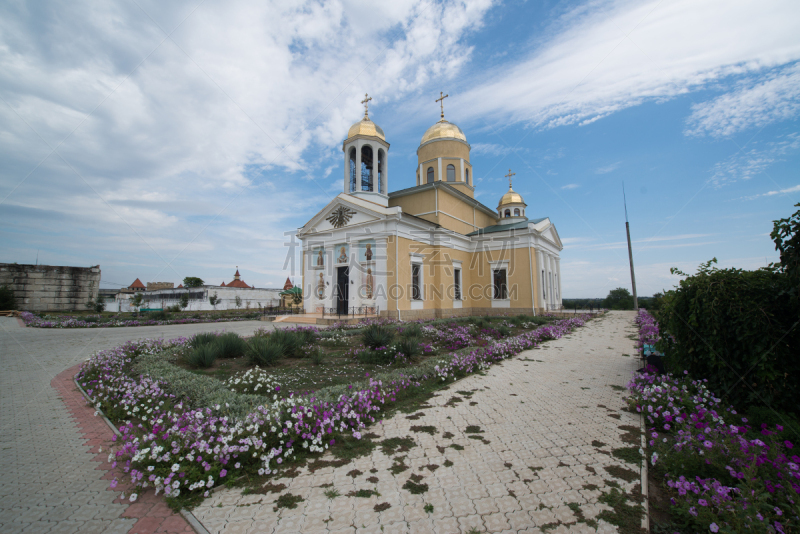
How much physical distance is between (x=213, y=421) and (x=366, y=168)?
19088mm

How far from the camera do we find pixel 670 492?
2.79m

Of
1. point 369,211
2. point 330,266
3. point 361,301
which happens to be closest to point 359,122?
point 369,211

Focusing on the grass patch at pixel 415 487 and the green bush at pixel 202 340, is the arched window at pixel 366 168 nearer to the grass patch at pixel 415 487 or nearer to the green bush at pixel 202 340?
the green bush at pixel 202 340

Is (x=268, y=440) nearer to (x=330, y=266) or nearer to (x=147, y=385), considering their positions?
(x=147, y=385)

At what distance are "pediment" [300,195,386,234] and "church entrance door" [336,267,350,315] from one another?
2.56 meters

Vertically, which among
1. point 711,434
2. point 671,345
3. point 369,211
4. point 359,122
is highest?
point 359,122

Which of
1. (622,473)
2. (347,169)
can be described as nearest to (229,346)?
(622,473)

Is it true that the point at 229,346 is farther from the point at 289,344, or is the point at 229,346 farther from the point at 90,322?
the point at 90,322

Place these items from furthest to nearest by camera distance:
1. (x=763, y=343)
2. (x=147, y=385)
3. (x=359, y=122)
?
(x=359, y=122) < (x=147, y=385) < (x=763, y=343)

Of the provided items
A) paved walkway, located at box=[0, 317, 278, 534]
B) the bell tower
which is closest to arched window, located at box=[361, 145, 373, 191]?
the bell tower

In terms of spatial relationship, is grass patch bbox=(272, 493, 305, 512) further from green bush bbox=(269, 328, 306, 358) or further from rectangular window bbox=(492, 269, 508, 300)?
rectangular window bbox=(492, 269, 508, 300)

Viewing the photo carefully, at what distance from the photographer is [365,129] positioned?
65.1 ft

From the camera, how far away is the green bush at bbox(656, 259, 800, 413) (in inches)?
152

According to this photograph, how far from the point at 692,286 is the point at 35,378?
37.7 ft
